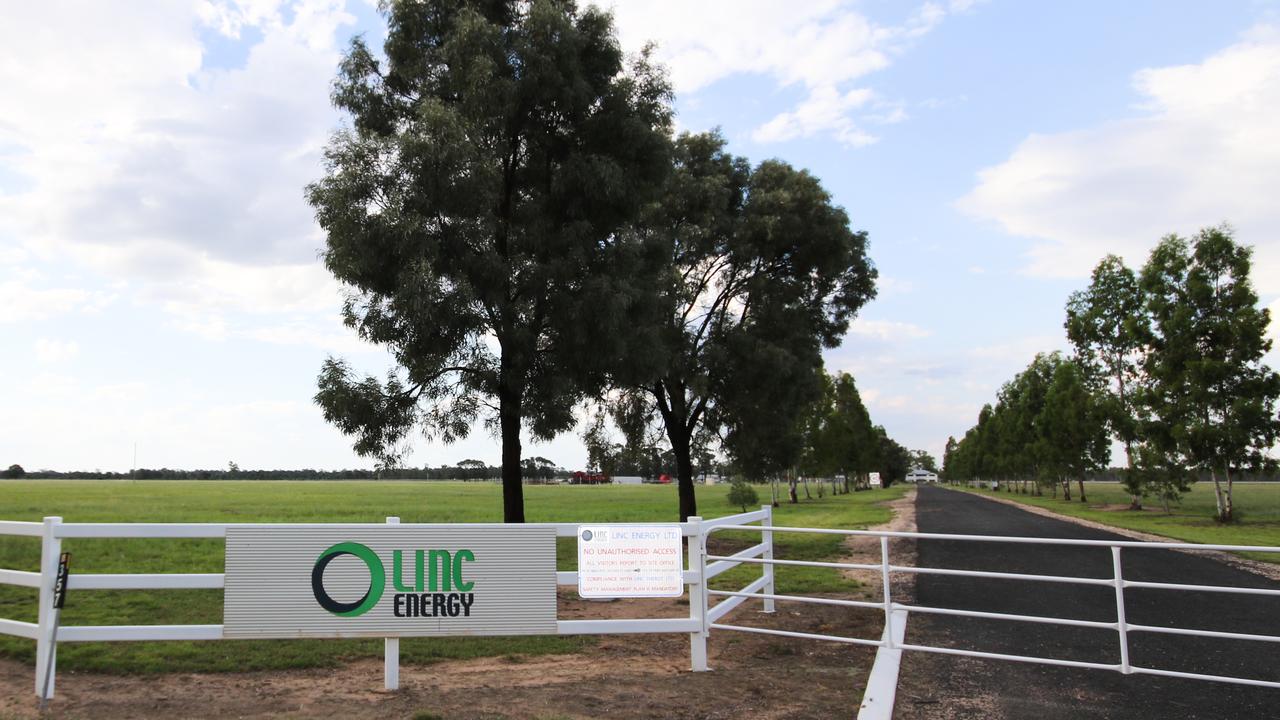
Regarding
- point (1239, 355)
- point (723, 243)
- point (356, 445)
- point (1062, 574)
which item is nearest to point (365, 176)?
point (356, 445)

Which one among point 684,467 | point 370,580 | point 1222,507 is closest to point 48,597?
point 370,580

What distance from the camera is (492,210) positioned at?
15.0 m

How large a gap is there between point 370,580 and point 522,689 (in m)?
1.64

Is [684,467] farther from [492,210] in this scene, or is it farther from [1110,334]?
[1110,334]

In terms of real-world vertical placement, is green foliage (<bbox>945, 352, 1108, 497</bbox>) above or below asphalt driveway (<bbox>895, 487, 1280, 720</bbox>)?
above

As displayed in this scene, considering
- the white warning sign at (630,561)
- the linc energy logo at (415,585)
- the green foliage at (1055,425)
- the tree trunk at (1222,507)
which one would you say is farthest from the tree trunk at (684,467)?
the green foliage at (1055,425)

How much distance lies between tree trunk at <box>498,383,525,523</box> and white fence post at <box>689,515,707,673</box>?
8.15m

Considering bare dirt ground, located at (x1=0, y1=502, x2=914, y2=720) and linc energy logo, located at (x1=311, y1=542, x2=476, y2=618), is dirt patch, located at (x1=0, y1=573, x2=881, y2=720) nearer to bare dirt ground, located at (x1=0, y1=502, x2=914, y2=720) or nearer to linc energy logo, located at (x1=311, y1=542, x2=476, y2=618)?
bare dirt ground, located at (x1=0, y1=502, x2=914, y2=720)

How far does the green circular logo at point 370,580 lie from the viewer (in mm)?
7133

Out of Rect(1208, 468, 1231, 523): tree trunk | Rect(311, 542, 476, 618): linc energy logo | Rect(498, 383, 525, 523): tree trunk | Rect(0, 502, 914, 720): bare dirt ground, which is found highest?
Rect(498, 383, 525, 523): tree trunk

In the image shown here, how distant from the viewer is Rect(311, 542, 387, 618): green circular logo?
7.13m

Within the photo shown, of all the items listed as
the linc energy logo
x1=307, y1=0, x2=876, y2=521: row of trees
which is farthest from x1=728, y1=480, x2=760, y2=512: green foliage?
the linc energy logo

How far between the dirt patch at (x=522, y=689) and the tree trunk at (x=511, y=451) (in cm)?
709

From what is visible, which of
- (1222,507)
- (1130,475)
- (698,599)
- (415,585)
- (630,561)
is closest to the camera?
(415,585)
